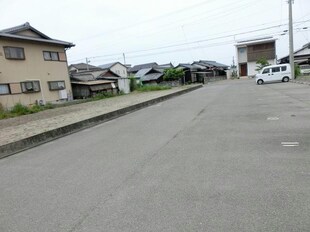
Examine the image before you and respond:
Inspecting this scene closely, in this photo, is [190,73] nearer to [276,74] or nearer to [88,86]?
[276,74]

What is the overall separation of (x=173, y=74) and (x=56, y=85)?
19.7 metres

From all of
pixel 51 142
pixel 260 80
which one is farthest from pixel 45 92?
pixel 260 80

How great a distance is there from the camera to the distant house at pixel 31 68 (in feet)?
61.0

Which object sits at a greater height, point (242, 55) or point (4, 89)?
point (242, 55)

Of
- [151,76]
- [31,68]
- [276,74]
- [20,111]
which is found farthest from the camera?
[151,76]

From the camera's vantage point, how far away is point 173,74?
3875cm

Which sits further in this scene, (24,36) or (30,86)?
(30,86)

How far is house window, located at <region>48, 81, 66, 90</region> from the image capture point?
22.5 metres

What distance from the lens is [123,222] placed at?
2.82 meters

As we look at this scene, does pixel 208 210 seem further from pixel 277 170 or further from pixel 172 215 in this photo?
pixel 277 170

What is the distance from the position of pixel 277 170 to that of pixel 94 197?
2666 mm

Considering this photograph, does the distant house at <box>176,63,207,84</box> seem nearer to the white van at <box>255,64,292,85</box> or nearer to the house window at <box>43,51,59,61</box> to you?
the white van at <box>255,64,292,85</box>

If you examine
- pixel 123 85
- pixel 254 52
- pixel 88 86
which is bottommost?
pixel 123 85

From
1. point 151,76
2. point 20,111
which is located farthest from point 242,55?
point 20,111
